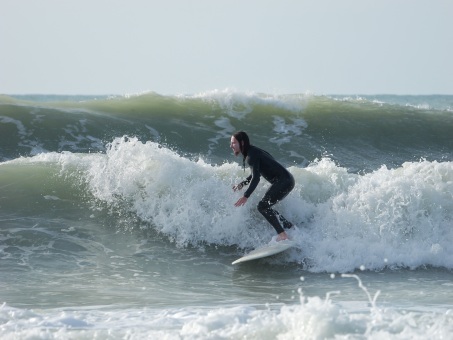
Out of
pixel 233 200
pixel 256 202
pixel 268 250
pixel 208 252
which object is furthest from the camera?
pixel 233 200

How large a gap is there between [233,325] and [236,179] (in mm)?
5503

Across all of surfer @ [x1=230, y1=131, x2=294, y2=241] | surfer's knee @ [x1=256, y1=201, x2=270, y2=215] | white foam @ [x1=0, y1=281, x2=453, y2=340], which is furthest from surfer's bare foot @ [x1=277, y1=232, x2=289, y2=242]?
white foam @ [x1=0, y1=281, x2=453, y2=340]

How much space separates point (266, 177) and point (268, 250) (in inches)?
38.8

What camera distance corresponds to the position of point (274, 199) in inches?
414

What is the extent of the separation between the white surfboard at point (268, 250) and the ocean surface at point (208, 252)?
0.18 meters

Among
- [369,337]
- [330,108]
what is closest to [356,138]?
[330,108]

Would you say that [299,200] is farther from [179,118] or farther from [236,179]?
[179,118]

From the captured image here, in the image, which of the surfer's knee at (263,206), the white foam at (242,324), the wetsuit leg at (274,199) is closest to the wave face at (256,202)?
the wetsuit leg at (274,199)

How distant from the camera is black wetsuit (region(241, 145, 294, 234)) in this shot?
33.2ft

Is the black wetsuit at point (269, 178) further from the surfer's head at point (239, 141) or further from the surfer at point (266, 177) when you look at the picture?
the surfer's head at point (239, 141)

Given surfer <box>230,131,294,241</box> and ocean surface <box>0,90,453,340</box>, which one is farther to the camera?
surfer <box>230,131,294,241</box>

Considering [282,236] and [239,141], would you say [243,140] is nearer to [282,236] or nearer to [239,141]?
[239,141]

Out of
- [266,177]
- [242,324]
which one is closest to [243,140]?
[266,177]

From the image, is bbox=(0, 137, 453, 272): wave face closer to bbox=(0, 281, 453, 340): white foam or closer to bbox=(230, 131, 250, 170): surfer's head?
bbox=(230, 131, 250, 170): surfer's head
